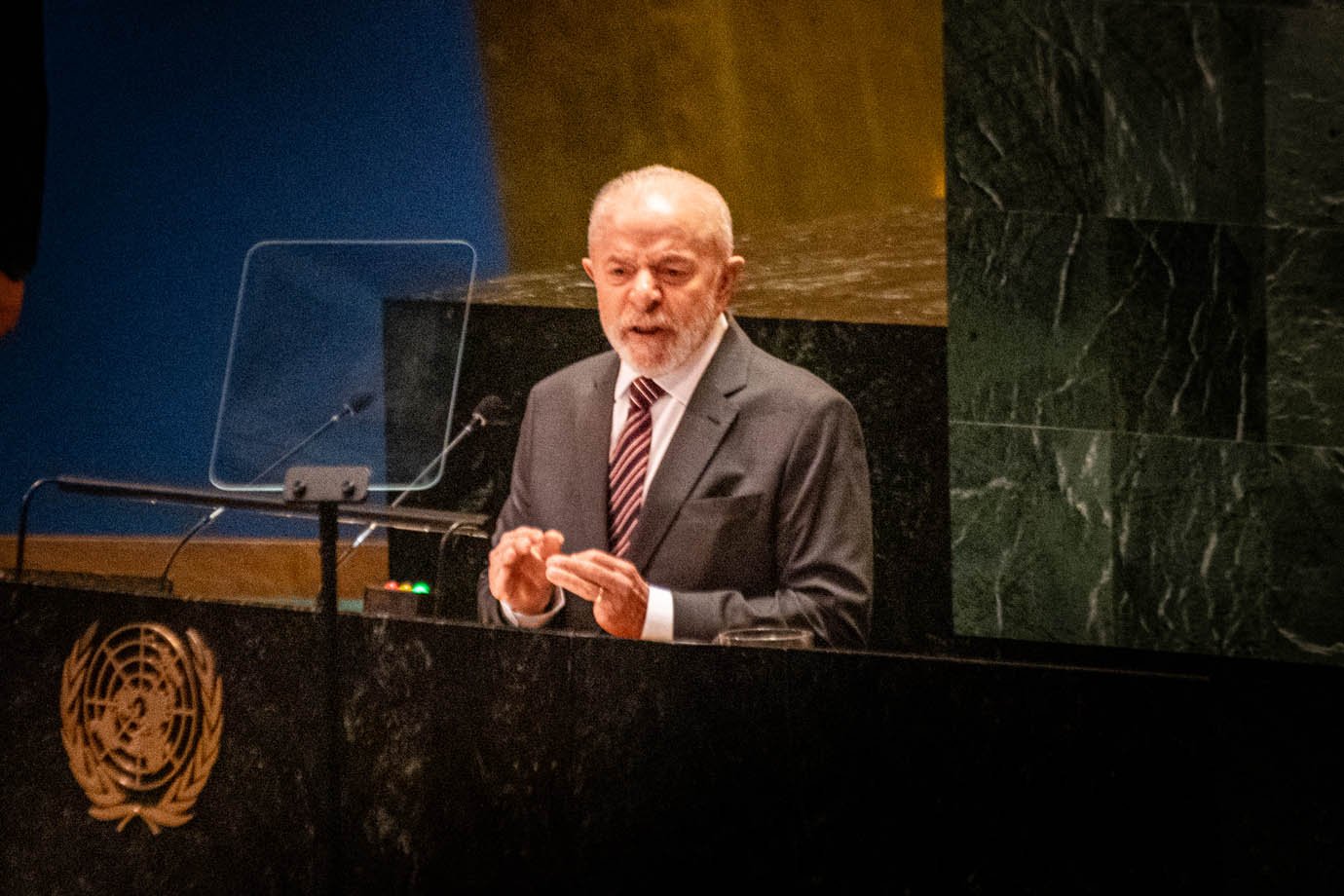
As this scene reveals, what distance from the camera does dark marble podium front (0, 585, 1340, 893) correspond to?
1.79 m

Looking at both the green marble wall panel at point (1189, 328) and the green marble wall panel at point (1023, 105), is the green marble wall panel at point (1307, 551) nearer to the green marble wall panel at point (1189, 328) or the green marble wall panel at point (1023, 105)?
the green marble wall panel at point (1189, 328)

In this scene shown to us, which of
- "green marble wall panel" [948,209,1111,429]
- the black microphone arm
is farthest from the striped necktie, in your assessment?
"green marble wall panel" [948,209,1111,429]

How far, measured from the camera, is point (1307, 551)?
11.2 ft

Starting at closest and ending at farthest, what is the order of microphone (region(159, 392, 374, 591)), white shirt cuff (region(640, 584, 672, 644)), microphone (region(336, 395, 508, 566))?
white shirt cuff (region(640, 584, 672, 644)) < microphone (region(336, 395, 508, 566)) < microphone (region(159, 392, 374, 591))

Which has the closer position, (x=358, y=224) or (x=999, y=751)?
(x=999, y=751)

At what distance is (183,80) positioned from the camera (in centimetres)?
404

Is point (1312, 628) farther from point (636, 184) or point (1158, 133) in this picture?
point (636, 184)

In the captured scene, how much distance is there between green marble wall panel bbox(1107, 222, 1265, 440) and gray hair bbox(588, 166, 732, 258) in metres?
0.96

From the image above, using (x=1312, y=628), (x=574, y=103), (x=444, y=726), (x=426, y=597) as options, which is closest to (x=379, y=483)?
(x=426, y=597)

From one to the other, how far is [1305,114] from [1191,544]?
983 mm

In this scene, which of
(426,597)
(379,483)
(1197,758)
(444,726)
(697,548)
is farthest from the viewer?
(379,483)

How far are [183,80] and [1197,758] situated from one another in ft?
10.6

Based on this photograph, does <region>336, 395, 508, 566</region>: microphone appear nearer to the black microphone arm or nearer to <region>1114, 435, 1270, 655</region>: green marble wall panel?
the black microphone arm

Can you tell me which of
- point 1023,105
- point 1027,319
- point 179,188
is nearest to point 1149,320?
point 1027,319
